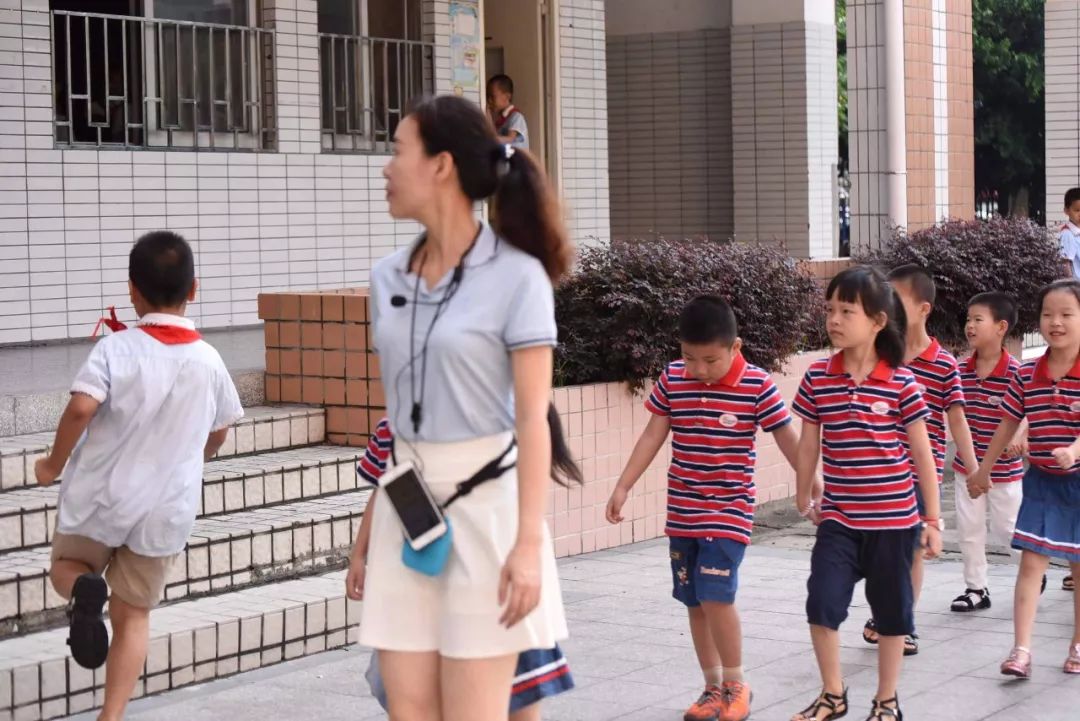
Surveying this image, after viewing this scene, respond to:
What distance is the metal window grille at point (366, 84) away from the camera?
39.0ft

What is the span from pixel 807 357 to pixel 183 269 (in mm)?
6212

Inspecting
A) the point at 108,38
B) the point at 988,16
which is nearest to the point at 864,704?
the point at 108,38

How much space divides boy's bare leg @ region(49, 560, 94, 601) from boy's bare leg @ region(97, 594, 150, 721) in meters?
0.15

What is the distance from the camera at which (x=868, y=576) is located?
18.4ft

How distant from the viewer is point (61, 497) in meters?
5.07

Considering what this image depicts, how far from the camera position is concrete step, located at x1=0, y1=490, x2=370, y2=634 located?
232 inches

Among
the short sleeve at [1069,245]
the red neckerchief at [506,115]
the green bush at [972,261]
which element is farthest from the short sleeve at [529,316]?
the short sleeve at [1069,245]

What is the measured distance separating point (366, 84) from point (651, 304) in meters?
4.11

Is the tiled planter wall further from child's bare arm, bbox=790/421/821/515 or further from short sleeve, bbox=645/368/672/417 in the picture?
child's bare arm, bbox=790/421/821/515

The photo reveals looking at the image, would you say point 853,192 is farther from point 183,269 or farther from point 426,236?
point 426,236

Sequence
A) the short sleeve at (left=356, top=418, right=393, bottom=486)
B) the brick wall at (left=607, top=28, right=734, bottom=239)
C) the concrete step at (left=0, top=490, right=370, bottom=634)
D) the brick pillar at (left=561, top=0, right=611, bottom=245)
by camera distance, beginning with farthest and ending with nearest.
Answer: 1. the brick wall at (left=607, top=28, right=734, bottom=239)
2. the brick pillar at (left=561, top=0, right=611, bottom=245)
3. the concrete step at (left=0, top=490, right=370, bottom=634)
4. the short sleeve at (left=356, top=418, right=393, bottom=486)

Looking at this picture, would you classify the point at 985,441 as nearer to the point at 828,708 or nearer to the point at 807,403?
the point at 807,403

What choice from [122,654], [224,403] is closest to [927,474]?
[224,403]

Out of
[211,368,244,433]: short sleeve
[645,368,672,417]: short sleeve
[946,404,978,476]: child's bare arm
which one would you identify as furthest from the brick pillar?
[211,368,244,433]: short sleeve
